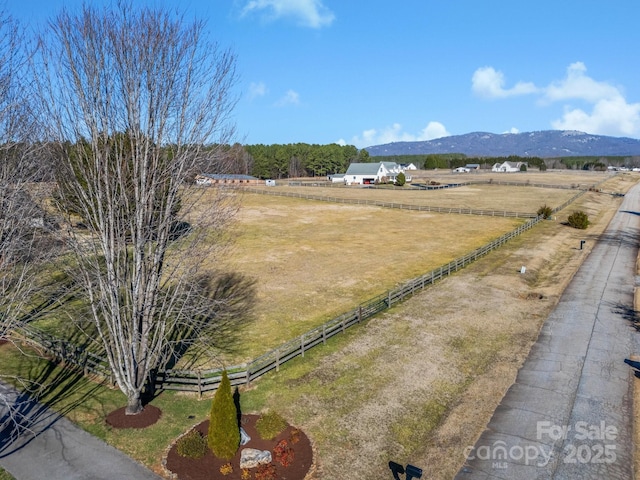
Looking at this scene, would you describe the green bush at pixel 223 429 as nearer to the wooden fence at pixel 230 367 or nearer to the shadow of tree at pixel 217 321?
the shadow of tree at pixel 217 321

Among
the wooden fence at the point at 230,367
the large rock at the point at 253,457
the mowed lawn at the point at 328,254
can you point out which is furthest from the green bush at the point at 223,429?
the mowed lawn at the point at 328,254

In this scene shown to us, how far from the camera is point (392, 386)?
1695cm

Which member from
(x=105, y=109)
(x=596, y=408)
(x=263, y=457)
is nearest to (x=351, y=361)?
(x=263, y=457)

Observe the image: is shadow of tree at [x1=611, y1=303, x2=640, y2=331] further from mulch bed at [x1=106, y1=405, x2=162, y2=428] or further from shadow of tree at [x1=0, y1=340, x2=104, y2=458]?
shadow of tree at [x1=0, y1=340, x2=104, y2=458]

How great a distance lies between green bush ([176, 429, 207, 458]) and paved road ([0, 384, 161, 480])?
103cm

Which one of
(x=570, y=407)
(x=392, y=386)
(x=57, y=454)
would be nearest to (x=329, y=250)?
(x=392, y=386)

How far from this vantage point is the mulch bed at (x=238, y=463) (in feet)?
39.9

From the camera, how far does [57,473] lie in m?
12.0

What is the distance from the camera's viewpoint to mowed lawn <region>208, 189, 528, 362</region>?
25.0 metres

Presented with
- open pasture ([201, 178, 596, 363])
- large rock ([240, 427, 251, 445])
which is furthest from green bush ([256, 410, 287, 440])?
open pasture ([201, 178, 596, 363])

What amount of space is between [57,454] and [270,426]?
21.6 ft

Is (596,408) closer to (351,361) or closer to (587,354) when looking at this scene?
(587,354)

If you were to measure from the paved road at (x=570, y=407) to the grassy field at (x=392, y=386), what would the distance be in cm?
66

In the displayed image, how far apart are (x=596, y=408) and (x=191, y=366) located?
16.4 meters
